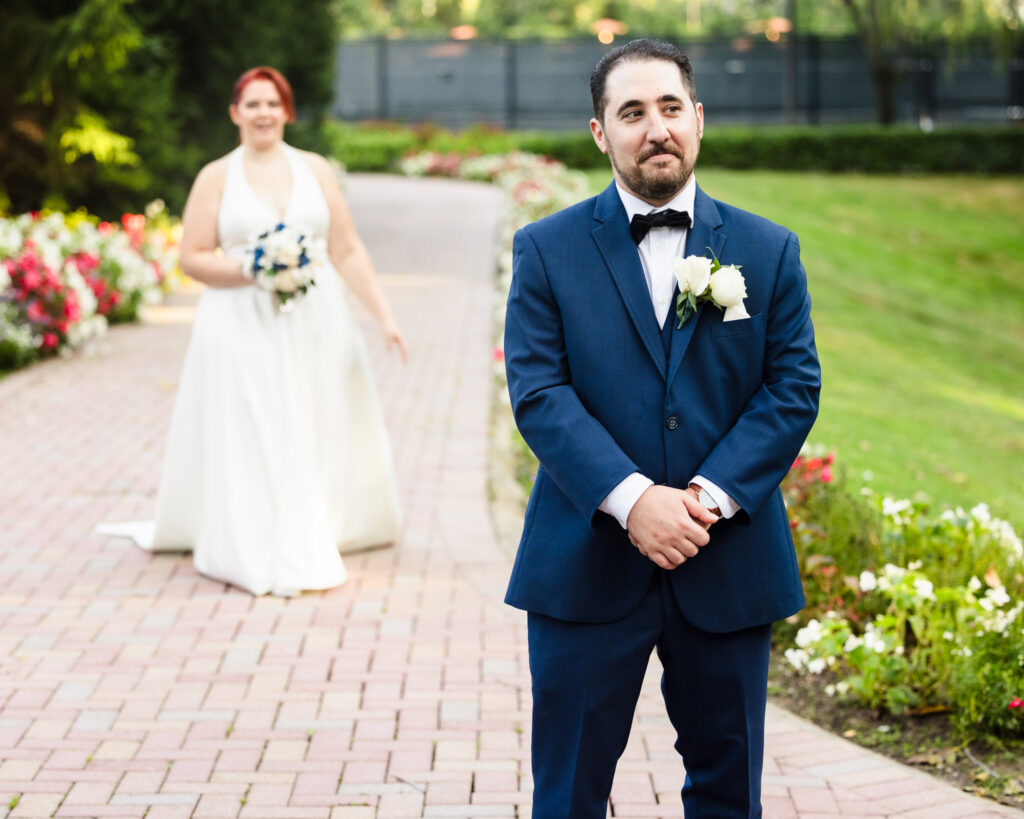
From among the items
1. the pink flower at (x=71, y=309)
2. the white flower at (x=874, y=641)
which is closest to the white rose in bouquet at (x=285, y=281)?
the white flower at (x=874, y=641)

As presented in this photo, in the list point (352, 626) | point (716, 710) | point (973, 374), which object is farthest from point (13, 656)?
point (973, 374)

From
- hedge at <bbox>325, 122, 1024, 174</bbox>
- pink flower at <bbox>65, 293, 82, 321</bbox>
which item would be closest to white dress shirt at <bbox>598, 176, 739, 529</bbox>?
pink flower at <bbox>65, 293, 82, 321</bbox>

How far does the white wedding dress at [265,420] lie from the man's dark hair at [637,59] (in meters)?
3.10

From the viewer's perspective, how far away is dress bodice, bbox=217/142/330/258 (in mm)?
5469

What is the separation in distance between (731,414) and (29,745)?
2.63m

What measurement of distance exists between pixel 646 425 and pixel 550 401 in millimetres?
205

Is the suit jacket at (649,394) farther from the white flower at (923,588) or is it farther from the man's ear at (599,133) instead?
the white flower at (923,588)

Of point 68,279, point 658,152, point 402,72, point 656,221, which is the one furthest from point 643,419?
point 402,72

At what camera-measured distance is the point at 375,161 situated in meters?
31.3

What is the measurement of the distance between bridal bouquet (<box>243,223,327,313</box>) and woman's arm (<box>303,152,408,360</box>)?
1.02 ft

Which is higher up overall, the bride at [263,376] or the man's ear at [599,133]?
the man's ear at [599,133]

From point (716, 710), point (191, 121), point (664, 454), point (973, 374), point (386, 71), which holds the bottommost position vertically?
point (973, 374)

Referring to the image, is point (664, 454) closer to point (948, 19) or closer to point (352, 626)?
point (352, 626)

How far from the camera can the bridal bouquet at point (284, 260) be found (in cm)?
525
